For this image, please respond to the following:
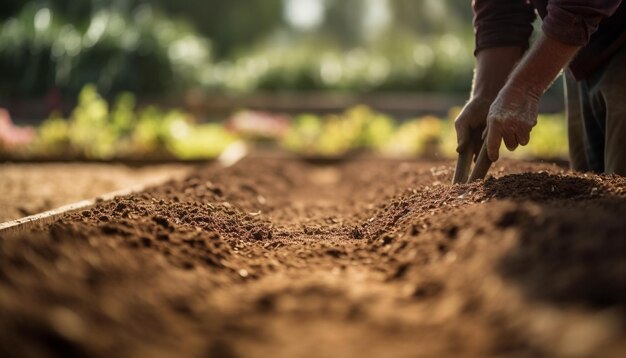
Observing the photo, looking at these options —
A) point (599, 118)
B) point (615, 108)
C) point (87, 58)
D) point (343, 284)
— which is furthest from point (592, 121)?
point (87, 58)

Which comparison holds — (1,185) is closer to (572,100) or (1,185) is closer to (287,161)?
(287,161)

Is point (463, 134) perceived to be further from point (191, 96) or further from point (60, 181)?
point (191, 96)

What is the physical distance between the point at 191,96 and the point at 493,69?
7.03 m

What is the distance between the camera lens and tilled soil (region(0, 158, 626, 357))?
40.7 inches

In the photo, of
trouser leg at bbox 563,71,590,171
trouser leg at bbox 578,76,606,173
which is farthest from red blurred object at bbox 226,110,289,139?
trouser leg at bbox 578,76,606,173

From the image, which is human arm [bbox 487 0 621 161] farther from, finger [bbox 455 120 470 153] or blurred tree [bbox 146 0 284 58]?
blurred tree [bbox 146 0 284 58]

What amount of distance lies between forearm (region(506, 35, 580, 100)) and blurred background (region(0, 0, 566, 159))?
143 inches

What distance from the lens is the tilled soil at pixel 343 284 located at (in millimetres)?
1033

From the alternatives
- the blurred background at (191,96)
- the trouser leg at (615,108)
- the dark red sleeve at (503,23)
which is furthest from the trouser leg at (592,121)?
the blurred background at (191,96)

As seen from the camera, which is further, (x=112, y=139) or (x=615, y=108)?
(x=112, y=139)

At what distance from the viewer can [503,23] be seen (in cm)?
281

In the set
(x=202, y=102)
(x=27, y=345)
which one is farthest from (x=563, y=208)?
(x=202, y=102)

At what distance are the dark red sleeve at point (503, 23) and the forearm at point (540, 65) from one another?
578 mm

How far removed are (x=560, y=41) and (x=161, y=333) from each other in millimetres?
1702
